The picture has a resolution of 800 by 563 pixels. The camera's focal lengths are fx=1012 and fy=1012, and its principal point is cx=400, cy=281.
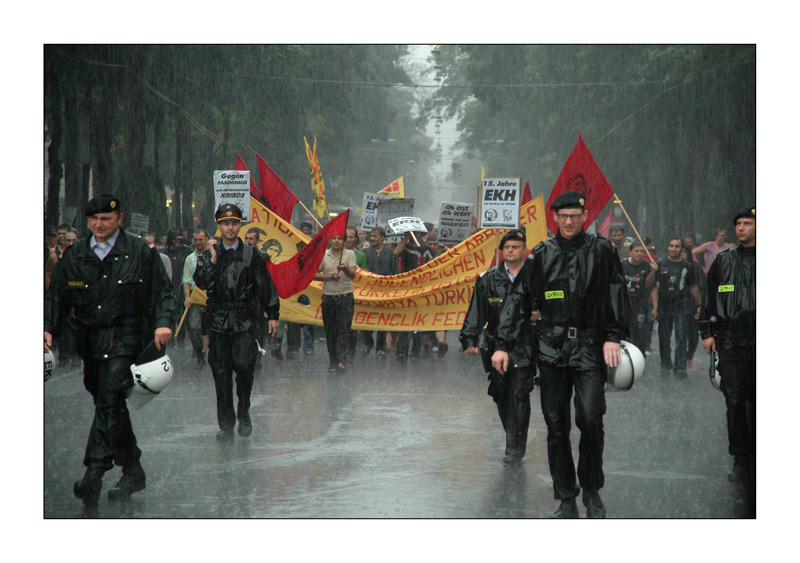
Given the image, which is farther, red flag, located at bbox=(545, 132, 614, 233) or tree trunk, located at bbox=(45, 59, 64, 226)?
tree trunk, located at bbox=(45, 59, 64, 226)

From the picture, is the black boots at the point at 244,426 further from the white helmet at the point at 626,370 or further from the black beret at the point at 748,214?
the black beret at the point at 748,214

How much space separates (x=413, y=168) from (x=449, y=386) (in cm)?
8401

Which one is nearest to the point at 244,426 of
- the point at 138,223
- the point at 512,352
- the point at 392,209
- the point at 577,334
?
the point at 512,352

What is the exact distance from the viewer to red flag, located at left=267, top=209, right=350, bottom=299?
12.3m

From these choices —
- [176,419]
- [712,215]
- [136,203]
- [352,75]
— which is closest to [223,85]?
[136,203]

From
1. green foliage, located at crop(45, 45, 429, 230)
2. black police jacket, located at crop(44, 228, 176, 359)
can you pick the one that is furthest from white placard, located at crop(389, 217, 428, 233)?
black police jacket, located at crop(44, 228, 176, 359)

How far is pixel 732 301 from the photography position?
22.9 feet

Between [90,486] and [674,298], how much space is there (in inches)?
367

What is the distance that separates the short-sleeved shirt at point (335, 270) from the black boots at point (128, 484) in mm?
7398

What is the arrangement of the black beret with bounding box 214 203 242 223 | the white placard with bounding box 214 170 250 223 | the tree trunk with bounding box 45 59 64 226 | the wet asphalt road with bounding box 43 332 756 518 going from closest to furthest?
the wet asphalt road with bounding box 43 332 756 518
the black beret with bounding box 214 203 242 223
the white placard with bounding box 214 170 250 223
the tree trunk with bounding box 45 59 64 226

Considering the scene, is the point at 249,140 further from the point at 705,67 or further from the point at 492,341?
the point at 492,341

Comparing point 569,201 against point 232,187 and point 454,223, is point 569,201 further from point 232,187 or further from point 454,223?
point 454,223

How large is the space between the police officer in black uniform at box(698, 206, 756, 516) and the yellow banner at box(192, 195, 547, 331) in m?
7.23

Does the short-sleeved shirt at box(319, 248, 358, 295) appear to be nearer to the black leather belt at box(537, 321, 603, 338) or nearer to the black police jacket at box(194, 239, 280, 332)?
the black police jacket at box(194, 239, 280, 332)
